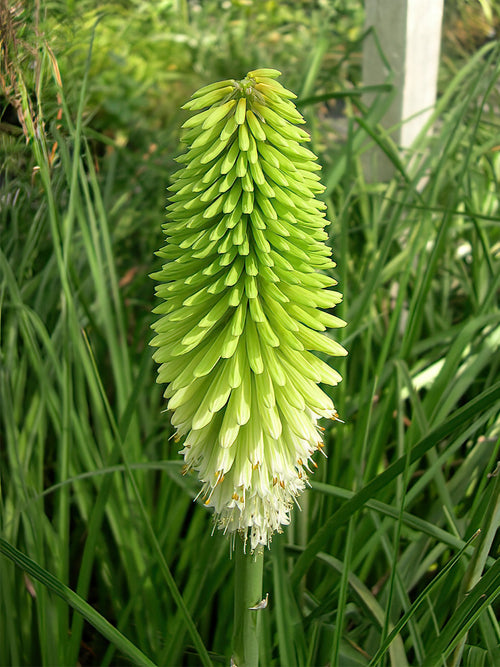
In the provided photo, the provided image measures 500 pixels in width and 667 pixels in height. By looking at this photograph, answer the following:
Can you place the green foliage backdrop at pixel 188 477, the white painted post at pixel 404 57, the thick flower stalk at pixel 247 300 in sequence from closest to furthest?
the thick flower stalk at pixel 247 300 → the green foliage backdrop at pixel 188 477 → the white painted post at pixel 404 57

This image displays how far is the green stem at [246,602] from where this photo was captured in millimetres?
951

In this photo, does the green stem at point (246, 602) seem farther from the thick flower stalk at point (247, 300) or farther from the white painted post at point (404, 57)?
the white painted post at point (404, 57)

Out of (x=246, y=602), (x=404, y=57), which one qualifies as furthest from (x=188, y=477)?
(x=404, y=57)

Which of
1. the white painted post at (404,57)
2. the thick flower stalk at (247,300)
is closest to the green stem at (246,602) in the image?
the thick flower stalk at (247,300)

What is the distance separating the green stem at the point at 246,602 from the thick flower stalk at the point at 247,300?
28 mm

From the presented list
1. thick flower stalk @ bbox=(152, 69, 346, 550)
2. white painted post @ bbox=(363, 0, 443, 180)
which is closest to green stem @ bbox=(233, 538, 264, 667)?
thick flower stalk @ bbox=(152, 69, 346, 550)

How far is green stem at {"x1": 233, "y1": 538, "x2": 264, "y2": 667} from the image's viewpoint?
3.12 feet

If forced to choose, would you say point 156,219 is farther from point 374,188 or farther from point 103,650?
point 103,650

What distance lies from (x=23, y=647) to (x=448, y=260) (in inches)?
71.9

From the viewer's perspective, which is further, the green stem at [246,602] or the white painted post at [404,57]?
the white painted post at [404,57]

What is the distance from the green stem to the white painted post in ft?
5.69

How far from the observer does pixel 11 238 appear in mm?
1635

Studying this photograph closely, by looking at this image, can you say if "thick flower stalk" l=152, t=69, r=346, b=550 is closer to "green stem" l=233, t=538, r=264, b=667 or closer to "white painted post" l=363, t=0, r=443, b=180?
"green stem" l=233, t=538, r=264, b=667

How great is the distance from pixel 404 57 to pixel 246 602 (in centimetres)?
216
